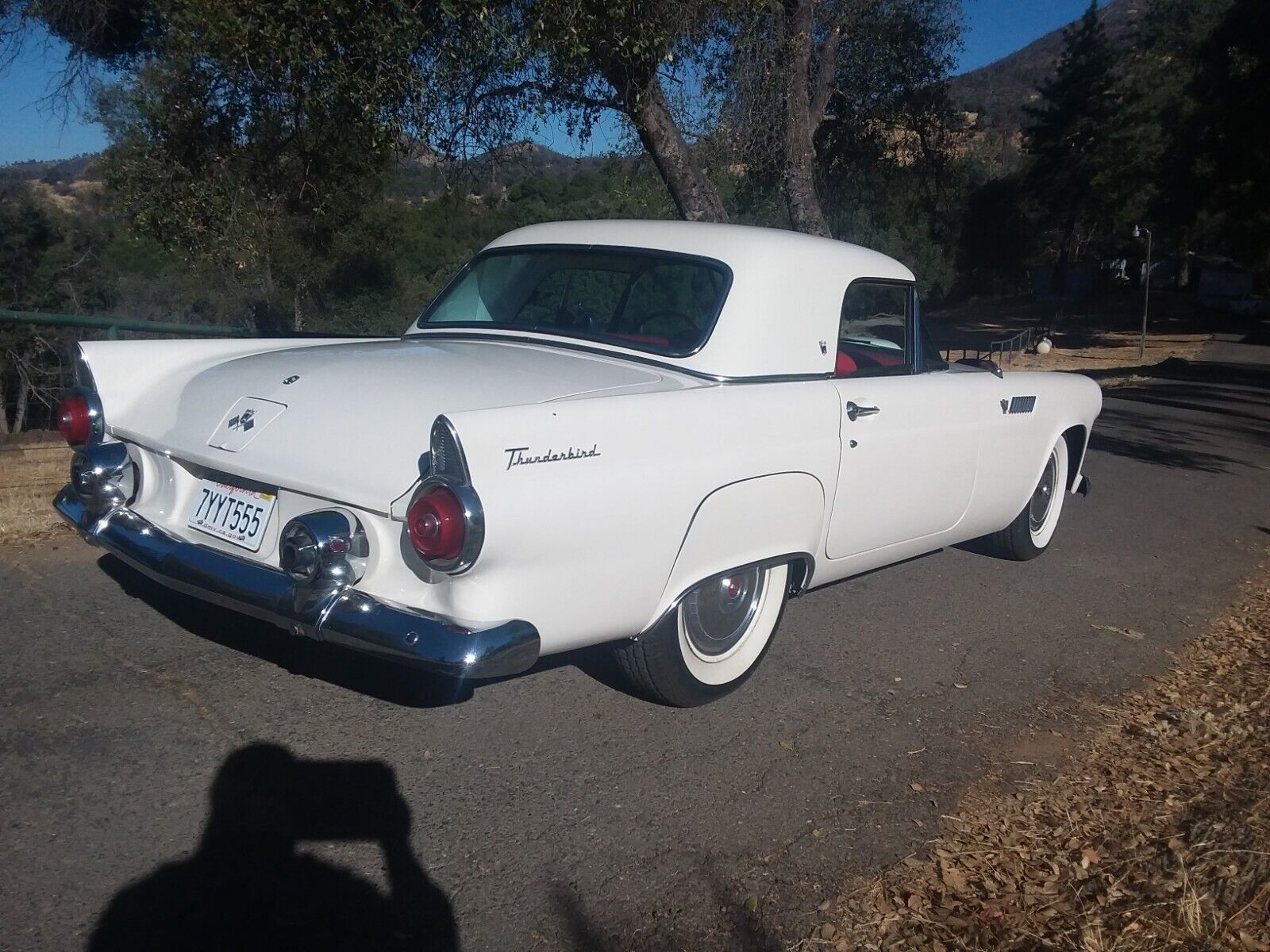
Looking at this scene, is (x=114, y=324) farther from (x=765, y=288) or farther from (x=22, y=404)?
(x=765, y=288)

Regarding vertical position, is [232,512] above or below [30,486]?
above

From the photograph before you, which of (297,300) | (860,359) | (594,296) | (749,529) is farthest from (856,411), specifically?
(297,300)

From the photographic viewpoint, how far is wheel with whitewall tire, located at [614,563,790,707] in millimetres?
3689

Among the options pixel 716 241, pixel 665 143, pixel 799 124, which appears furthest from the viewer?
pixel 799 124

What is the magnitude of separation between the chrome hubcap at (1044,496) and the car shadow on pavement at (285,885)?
4163mm

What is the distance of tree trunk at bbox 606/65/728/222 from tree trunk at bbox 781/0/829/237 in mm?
1183

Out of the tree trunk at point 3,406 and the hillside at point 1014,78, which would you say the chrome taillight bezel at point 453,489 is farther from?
the hillside at point 1014,78

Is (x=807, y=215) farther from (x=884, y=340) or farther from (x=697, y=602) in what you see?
(x=697, y=602)

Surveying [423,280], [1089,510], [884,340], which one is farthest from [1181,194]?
[884,340]

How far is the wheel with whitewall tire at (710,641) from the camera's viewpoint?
12.1 ft

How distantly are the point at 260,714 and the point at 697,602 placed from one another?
1482 mm

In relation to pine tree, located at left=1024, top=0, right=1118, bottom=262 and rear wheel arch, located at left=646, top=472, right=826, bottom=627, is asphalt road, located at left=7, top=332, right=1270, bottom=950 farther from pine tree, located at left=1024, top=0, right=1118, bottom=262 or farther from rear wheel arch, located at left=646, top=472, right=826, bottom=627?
pine tree, located at left=1024, top=0, right=1118, bottom=262

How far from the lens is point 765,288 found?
13.9ft

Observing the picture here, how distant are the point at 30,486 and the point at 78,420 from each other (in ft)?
9.68
